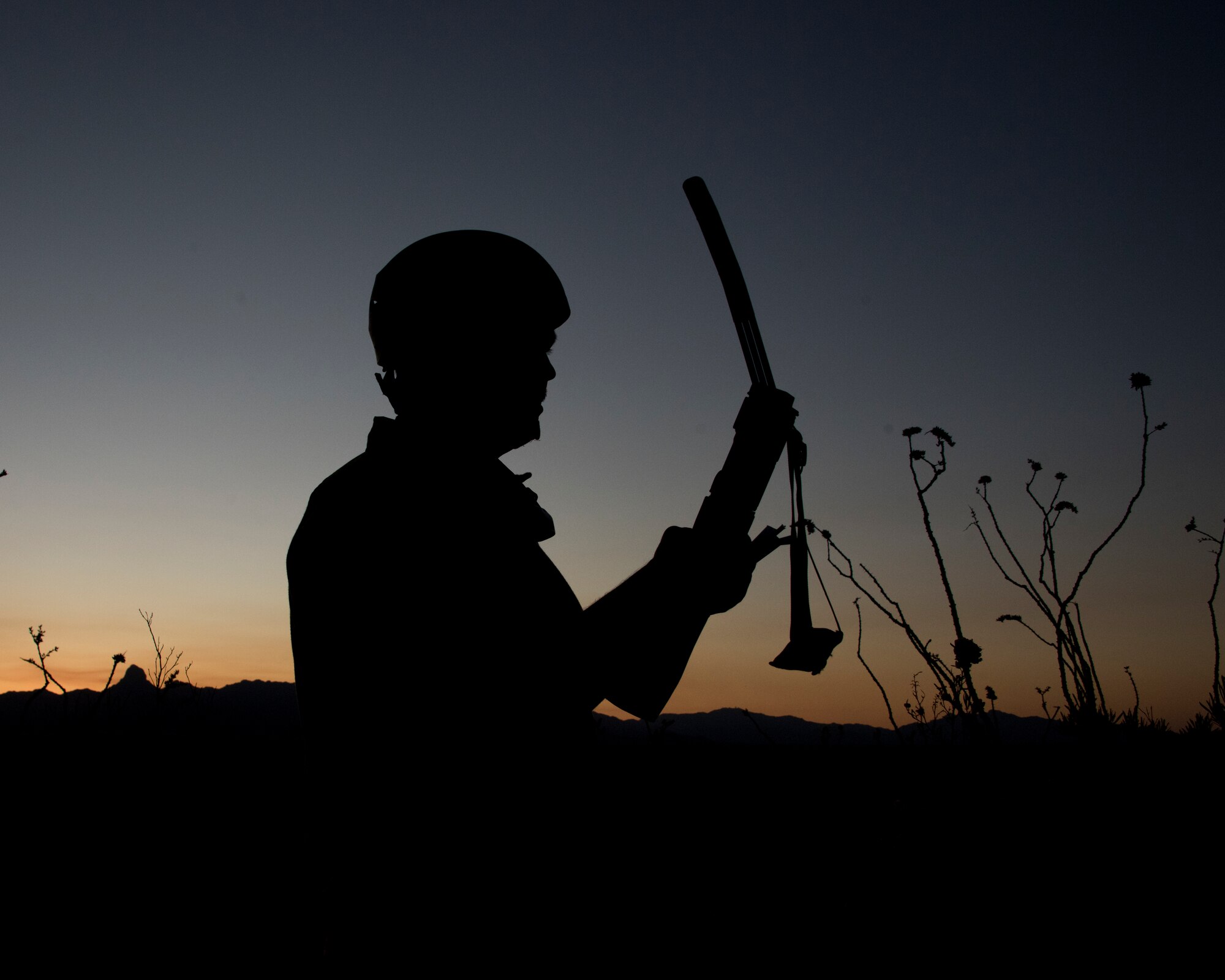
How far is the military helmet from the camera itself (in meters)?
1.73

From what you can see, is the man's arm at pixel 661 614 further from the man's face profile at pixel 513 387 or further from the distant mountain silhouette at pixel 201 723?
the distant mountain silhouette at pixel 201 723

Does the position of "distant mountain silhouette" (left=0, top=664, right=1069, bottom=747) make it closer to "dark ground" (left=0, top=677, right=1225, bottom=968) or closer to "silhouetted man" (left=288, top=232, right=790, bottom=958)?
"dark ground" (left=0, top=677, right=1225, bottom=968)

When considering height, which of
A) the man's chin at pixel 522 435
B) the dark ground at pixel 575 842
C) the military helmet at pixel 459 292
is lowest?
the dark ground at pixel 575 842

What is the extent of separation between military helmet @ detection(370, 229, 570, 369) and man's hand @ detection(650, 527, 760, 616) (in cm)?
70

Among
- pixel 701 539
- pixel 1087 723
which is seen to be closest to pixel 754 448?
pixel 701 539

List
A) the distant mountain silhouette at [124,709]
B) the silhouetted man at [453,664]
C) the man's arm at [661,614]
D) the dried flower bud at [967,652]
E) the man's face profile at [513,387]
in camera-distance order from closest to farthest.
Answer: the silhouetted man at [453,664]
the man's arm at [661,614]
the man's face profile at [513,387]
the dried flower bud at [967,652]
the distant mountain silhouette at [124,709]

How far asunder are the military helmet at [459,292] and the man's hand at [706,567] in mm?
696

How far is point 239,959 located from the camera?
4758 millimetres

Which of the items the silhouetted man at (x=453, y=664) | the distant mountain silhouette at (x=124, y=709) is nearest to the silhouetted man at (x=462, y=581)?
the silhouetted man at (x=453, y=664)

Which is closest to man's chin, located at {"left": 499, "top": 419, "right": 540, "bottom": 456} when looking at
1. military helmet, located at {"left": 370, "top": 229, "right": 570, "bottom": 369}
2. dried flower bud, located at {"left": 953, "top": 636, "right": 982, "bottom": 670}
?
military helmet, located at {"left": 370, "top": 229, "right": 570, "bottom": 369}

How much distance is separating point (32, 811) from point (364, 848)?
777cm

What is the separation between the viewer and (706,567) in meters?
1.60

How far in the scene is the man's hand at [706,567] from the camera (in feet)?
5.16

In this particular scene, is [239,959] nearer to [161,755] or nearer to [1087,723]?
[161,755]
